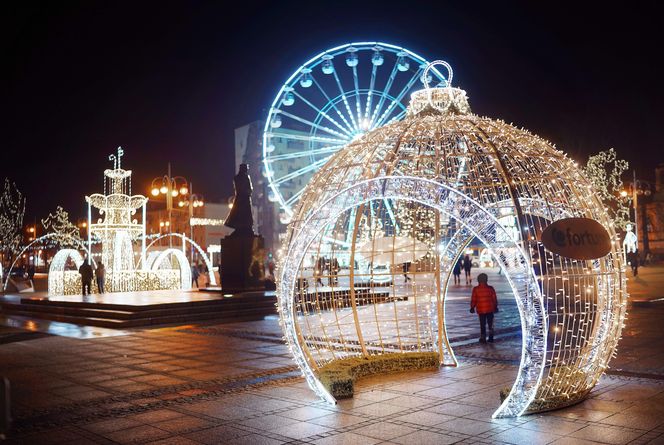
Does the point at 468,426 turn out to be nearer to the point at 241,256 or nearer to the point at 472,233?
the point at 472,233

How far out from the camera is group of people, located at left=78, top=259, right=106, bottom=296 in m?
22.7

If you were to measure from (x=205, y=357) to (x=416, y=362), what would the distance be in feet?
12.5

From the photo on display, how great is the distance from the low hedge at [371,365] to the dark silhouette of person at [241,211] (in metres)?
13.1

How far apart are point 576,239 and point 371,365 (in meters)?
3.57

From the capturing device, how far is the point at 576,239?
20.5 ft

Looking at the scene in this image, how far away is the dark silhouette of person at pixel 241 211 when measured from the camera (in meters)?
21.8

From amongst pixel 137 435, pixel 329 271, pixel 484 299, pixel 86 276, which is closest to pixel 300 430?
pixel 137 435

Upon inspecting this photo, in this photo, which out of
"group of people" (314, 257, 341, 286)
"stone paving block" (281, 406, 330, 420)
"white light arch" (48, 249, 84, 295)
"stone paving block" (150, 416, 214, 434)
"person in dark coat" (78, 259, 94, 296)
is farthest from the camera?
"white light arch" (48, 249, 84, 295)

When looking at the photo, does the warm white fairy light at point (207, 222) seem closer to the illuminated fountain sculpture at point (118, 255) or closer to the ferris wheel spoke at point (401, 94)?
the illuminated fountain sculpture at point (118, 255)

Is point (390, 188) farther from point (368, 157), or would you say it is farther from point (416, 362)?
point (416, 362)

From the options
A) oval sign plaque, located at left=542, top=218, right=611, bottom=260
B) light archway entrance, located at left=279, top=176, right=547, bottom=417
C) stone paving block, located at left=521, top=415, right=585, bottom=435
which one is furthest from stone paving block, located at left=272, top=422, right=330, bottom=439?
oval sign plaque, located at left=542, top=218, right=611, bottom=260

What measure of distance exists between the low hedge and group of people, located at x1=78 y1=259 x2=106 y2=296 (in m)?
16.5

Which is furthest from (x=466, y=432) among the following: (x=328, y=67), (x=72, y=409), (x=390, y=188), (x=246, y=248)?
(x=328, y=67)

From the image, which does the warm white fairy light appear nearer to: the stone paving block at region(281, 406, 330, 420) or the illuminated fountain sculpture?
the illuminated fountain sculpture
